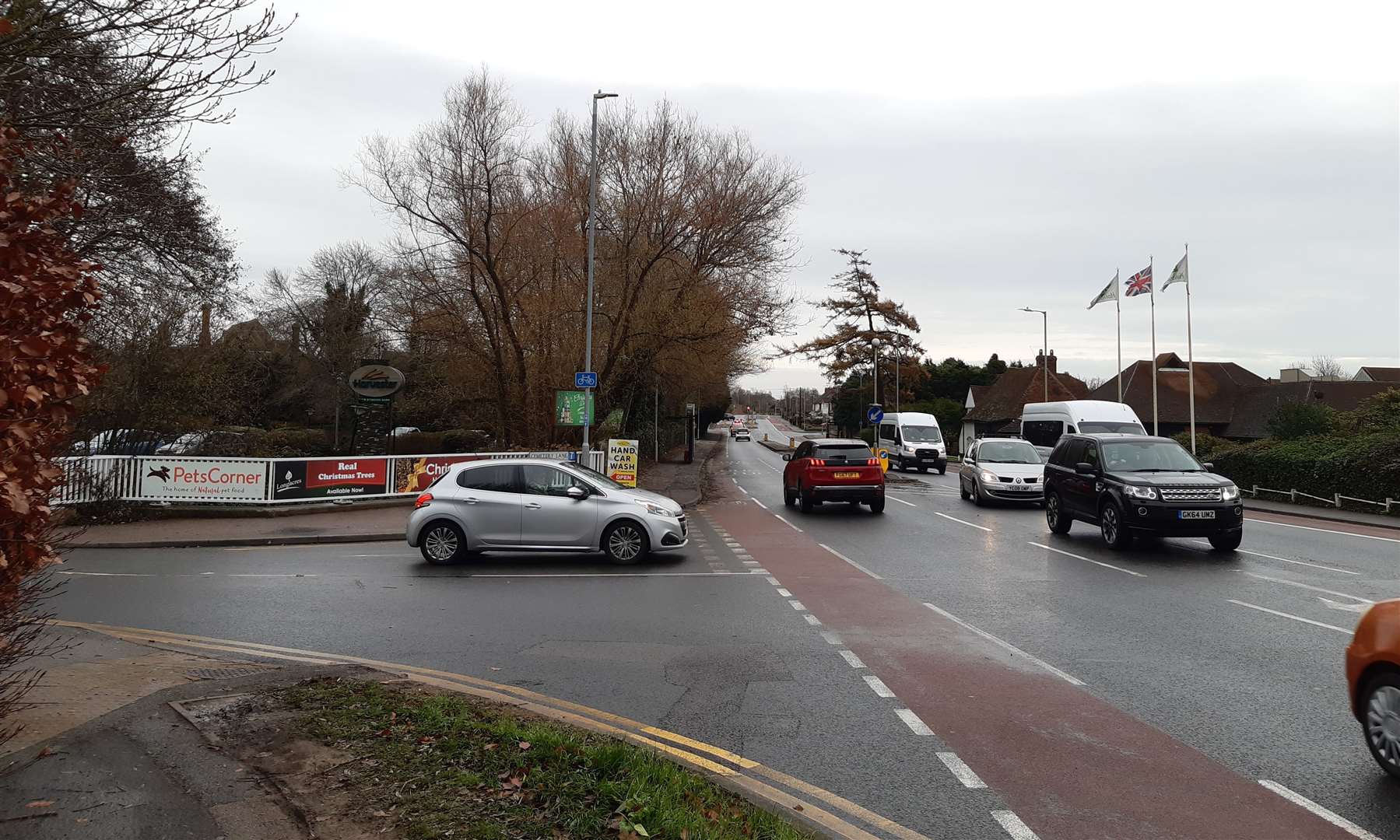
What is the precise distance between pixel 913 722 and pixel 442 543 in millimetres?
8883

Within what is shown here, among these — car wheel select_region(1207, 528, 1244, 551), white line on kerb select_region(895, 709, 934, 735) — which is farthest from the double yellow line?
car wheel select_region(1207, 528, 1244, 551)

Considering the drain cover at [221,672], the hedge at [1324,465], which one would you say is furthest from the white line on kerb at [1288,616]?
the hedge at [1324,465]

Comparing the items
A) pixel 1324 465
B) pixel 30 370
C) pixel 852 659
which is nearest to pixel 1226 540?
pixel 852 659

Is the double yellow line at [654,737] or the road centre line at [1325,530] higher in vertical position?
the road centre line at [1325,530]

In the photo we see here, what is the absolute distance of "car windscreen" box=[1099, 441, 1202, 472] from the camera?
46.4ft

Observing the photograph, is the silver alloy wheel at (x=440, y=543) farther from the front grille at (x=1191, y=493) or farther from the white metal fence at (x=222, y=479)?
the front grille at (x=1191, y=493)

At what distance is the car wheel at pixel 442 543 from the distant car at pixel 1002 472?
549 inches

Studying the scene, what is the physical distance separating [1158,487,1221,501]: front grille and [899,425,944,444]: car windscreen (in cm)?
2747

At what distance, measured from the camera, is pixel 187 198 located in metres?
14.6

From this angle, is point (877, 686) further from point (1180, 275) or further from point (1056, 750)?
point (1180, 275)

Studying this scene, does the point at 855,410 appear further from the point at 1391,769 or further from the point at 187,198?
the point at 1391,769

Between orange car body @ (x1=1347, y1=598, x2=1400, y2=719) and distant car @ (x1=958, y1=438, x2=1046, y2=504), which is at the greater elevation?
distant car @ (x1=958, y1=438, x2=1046, y2=504)

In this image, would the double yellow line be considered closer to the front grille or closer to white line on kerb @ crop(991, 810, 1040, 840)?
white line on kerb @ crop(991, 810, 1040, 840)

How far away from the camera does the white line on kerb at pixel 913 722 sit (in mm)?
5527
